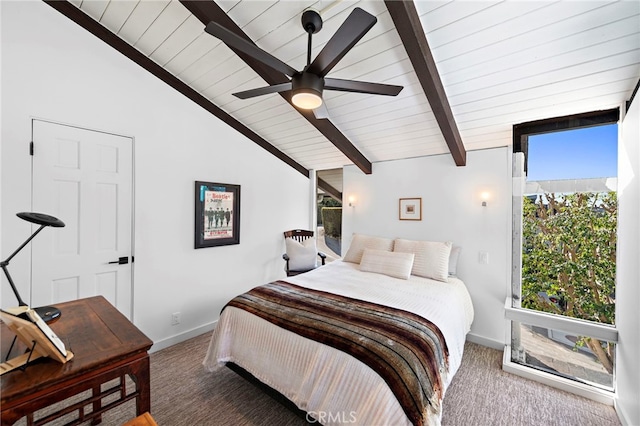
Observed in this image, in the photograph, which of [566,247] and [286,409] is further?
[566,247]

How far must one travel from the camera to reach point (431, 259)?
3.12 metres

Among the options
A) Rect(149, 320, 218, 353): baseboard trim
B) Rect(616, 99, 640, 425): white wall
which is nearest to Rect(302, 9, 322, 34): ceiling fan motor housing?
Rect(616, 99, 640, 425): white wall

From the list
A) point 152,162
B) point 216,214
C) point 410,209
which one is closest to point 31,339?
point 152,162

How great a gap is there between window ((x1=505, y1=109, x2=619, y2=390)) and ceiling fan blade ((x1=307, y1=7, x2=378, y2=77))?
2.23 metres

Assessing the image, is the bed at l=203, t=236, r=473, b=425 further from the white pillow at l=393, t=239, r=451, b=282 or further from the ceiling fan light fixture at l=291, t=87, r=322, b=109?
the ceiling fan light fixture at l=291, t=87, r=322, b=109

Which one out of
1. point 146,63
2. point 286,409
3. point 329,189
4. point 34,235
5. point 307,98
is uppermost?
point 146,63

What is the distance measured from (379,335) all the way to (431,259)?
1.71 meters

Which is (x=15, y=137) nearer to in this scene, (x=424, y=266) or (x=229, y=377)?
(x=229, y=377)

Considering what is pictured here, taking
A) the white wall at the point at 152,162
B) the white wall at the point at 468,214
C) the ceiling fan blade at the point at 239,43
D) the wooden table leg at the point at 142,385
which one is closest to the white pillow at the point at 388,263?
the white wall at the point at 468,214

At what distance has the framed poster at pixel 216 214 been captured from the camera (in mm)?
3203

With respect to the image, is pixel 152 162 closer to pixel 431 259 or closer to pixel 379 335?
pixel 379 335

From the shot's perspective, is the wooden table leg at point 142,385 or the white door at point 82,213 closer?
the wooden table leg at point 142,385

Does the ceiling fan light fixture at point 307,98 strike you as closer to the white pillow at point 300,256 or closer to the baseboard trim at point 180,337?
the white pillow at point 300,256

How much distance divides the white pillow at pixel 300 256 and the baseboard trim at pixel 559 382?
2473 millimetres
